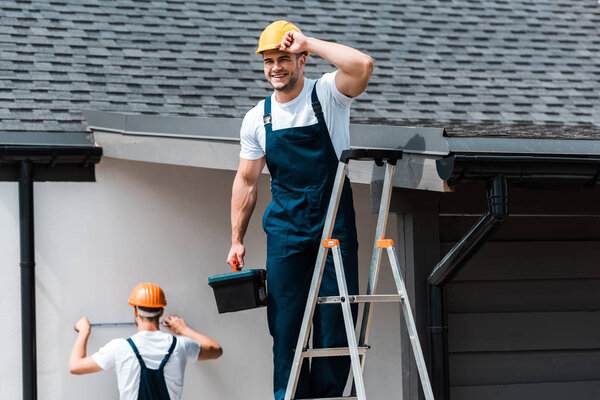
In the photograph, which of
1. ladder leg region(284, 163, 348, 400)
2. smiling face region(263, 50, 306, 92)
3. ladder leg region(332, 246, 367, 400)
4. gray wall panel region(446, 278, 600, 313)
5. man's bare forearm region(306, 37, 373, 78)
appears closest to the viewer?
ladder leg region(332, 246, 367, 400)

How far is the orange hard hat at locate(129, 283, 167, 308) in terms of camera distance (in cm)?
545

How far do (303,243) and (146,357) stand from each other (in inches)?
69.2

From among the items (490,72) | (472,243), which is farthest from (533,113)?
(472,243)

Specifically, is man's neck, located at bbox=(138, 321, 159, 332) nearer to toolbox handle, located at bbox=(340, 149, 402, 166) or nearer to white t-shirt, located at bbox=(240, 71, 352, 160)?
white t-shirt, located at bbox=(240, 71, 352, 160)

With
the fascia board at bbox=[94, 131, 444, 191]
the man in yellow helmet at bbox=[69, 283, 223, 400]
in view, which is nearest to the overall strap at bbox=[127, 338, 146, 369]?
the man in yellow helmet at bbox=[69, 283, 223, 400]

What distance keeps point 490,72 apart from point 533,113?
615mm

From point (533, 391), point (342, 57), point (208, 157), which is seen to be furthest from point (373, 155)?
point (533, 391)

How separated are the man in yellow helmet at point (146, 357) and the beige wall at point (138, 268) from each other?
1.34 feet

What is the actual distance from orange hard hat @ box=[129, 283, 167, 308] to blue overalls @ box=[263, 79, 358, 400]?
5.13ft

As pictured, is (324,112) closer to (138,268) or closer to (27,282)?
(138,268)

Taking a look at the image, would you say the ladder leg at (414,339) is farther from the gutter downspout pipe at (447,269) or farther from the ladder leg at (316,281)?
the gutter downspout pipe at (447,269)

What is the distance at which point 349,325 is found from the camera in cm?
368

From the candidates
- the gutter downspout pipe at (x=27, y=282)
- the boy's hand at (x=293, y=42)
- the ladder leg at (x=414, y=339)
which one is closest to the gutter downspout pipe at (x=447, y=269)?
the ladder leg at (x=414, y=339)

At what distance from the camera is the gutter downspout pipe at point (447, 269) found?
422 cm
